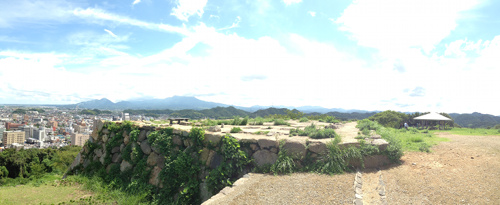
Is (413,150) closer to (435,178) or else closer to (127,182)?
(435,178)

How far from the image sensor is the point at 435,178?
5.84 metres

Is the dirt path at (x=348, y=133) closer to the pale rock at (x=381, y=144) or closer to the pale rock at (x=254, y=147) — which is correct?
the pale rock at (x=381, y=144)

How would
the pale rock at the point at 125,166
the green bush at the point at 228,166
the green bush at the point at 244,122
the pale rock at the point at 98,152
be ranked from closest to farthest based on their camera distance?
1. the green bush at the point at 228,166
2. the pale rock at the point at 125,166
3. the pale rock at the point at 98,152
4. the green bush at the point at 244,122

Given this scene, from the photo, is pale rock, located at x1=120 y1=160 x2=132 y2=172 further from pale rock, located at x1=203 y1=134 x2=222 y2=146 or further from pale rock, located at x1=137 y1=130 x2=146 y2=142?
A: pale rock, located at x1=203 y1=134 x2=222 y2=146

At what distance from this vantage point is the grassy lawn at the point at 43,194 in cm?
691

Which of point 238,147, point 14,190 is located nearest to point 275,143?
point 238,147

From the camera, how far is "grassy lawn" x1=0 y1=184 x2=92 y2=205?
22.7ft

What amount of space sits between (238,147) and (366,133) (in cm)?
519

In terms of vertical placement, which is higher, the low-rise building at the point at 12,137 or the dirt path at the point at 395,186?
the dirt path at the point at 395,186

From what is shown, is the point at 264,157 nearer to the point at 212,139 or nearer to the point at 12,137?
the point at 212,139

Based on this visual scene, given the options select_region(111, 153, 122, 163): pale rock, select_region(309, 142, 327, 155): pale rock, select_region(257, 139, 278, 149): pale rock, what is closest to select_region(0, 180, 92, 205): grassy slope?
select_region(111, 153, 122, 163): pale rock

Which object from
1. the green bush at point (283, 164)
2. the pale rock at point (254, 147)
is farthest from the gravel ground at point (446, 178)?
the pale rock at point (254, 147)

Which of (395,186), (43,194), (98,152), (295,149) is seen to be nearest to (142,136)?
(98,152)

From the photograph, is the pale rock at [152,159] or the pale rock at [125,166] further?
the pale rock at [125,166]
